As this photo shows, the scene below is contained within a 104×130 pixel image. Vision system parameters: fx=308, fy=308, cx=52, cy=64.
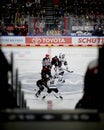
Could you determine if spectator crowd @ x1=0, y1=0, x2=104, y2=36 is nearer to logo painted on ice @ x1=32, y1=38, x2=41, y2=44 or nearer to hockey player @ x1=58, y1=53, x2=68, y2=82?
logo painted on ice @ x1=32, y1=38, x2=41, y2=44

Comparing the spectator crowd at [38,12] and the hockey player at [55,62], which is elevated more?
the spectator crowd at [38,12]

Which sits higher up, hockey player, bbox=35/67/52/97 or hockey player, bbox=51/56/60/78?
hockey player, bbox=51/56/60/78

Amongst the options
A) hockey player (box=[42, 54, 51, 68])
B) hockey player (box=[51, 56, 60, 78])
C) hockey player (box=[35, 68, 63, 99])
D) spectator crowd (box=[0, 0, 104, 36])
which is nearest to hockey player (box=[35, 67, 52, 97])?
hockey player (box=[35, 68, 63, 99])

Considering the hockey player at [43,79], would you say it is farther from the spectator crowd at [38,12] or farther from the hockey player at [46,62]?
the spectator crowd at [38,12]

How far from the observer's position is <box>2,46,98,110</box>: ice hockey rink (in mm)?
4961

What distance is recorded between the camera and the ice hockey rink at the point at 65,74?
4.96m

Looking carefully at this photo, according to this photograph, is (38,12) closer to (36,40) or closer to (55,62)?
(36,40)

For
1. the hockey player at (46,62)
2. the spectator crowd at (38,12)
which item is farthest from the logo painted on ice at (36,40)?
the hockey player at (46,62)

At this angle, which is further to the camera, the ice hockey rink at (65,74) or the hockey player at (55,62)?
the hockey player at (55,62)

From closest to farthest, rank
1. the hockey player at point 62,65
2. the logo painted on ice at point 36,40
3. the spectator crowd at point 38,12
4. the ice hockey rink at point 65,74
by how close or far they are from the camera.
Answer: the ice hockey rink at point 65,74, the hockey player at point 62,65, the logo painted on ice at point 36,40, the spectator crowd at point 38,12

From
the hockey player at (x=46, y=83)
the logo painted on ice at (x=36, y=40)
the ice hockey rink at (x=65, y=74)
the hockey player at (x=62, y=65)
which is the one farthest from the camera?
the logo painted on ice at (x=36, y=40)

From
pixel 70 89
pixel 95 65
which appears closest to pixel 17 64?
pixel 70 89

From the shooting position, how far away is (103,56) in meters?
1.96

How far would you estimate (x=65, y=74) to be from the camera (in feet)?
20.1
